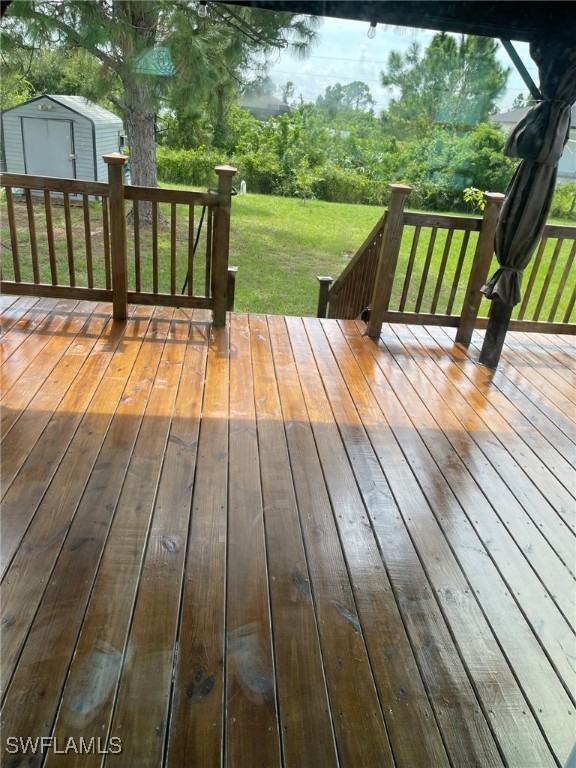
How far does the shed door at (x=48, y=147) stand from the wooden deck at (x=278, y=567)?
4.24 feet

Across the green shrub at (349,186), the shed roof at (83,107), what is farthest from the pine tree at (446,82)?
the shed roof at (83,107)

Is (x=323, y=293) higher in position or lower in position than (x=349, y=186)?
lower

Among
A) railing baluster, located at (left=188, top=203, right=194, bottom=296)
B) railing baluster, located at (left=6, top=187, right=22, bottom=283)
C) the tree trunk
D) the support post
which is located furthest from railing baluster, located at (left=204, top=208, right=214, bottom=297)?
the support post

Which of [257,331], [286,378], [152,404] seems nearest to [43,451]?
[152,404]

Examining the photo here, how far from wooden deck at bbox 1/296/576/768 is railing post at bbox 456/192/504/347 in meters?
0.89

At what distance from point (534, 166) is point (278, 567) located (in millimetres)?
2582

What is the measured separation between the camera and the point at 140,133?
12.5 feet

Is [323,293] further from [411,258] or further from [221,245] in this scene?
[221,245]

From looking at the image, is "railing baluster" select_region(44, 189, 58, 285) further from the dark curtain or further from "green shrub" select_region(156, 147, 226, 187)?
the dark curtain

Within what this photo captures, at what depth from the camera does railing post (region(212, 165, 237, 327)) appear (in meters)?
3.23

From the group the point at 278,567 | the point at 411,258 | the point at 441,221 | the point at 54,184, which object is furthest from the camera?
the point at 411,258

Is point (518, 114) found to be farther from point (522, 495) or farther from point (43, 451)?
point (43, 451)

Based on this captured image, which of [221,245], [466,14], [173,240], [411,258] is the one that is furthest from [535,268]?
[173,240]

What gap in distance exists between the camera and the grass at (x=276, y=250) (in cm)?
397
